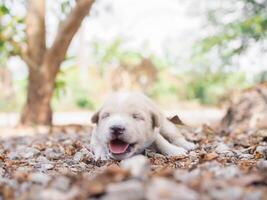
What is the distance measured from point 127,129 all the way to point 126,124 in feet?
0.14

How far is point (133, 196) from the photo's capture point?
247cm

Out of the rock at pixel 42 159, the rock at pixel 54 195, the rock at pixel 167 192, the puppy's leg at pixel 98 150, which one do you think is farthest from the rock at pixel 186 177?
the rock at pixel 42 159

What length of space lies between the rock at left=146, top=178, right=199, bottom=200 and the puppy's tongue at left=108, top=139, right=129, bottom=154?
244 cm

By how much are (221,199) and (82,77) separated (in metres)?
22.2

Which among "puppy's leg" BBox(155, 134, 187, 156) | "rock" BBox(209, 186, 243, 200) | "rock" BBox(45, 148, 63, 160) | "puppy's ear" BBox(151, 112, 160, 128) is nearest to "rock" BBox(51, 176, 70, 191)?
"rock" BBox(209, 186, 243, 200)

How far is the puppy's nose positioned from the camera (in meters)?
4.79

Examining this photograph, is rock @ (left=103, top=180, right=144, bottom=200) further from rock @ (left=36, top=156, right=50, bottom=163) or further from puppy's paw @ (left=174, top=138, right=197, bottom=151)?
puppy's paw @ (left=174, top=138, right=197, bottom=151)

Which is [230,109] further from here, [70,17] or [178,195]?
[178,195]

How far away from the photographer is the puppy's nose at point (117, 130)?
188 inches

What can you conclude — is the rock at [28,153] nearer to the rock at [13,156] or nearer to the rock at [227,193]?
the rock at [13,156]

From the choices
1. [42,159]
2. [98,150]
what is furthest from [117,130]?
[42,159]

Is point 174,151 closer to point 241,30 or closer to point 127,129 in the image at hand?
point 127,129

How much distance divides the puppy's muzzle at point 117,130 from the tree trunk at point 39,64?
228 inches

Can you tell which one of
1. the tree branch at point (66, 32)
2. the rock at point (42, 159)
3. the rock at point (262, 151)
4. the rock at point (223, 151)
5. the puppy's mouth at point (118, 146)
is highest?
the tree branch at point (66, 32)
